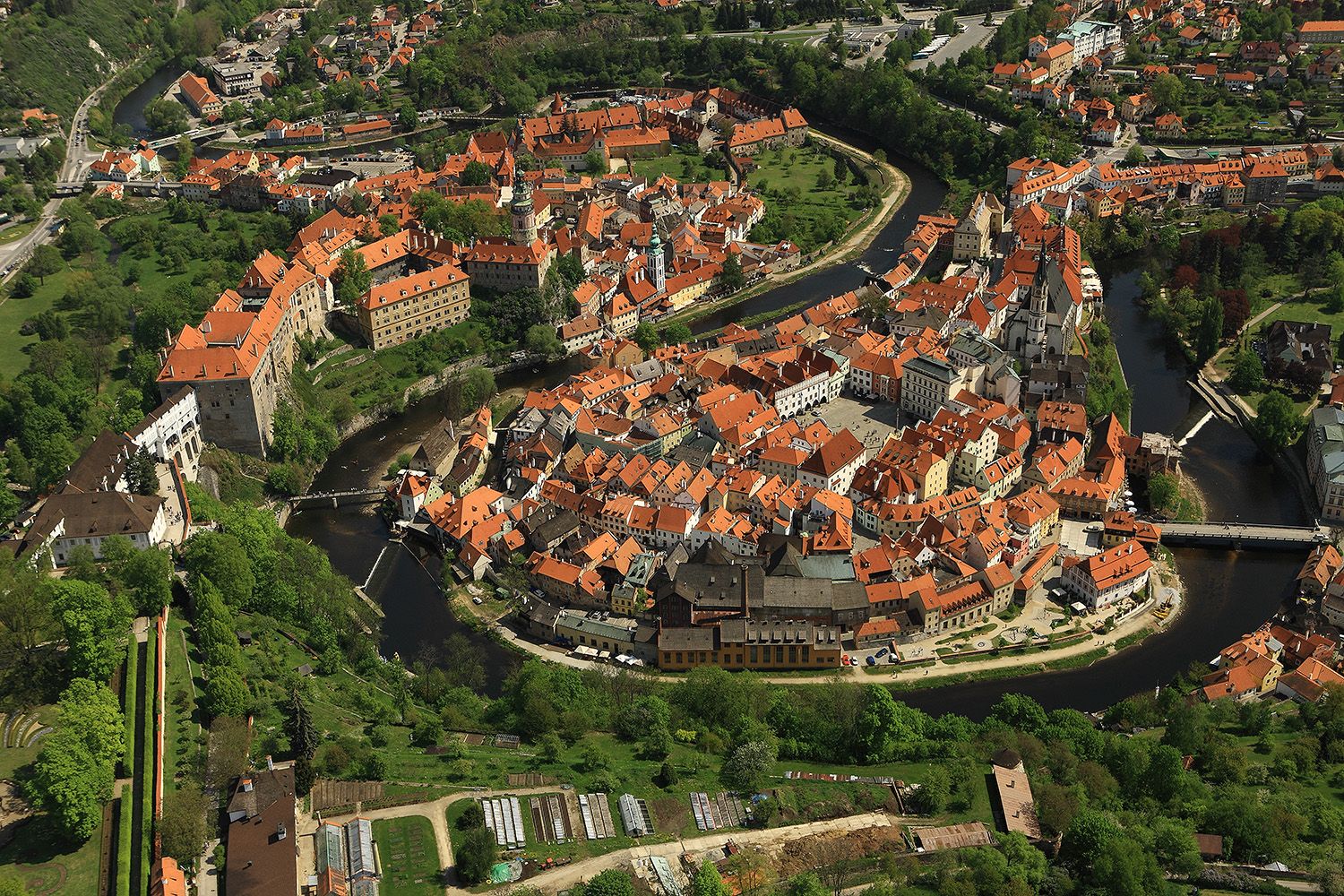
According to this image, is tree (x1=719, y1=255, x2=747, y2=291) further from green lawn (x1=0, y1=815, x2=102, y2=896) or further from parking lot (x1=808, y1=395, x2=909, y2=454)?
green lawn (x1=0, y1=815, x2=102, y2=896)

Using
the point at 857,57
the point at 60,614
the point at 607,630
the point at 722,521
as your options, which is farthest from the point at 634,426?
the point at 857,57

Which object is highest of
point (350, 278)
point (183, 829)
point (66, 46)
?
point (66, 46)

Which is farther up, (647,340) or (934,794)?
(647,340)

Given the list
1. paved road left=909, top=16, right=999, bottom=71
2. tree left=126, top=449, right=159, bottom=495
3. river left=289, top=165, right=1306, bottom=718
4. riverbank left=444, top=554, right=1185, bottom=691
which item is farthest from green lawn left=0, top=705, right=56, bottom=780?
paved road left=909, top=16, right=999, bottom=71

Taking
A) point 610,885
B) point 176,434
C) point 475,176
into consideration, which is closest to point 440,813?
point 610,885

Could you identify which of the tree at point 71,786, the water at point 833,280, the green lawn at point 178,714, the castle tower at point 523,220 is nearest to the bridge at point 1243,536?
the water at point 833,280

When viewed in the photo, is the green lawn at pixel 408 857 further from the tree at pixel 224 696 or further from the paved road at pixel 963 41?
the paved road at pixel 963 41

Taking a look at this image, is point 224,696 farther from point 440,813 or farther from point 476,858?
point 476,858

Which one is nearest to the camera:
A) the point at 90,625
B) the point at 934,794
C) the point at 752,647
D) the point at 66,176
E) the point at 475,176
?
the point at 934,794
